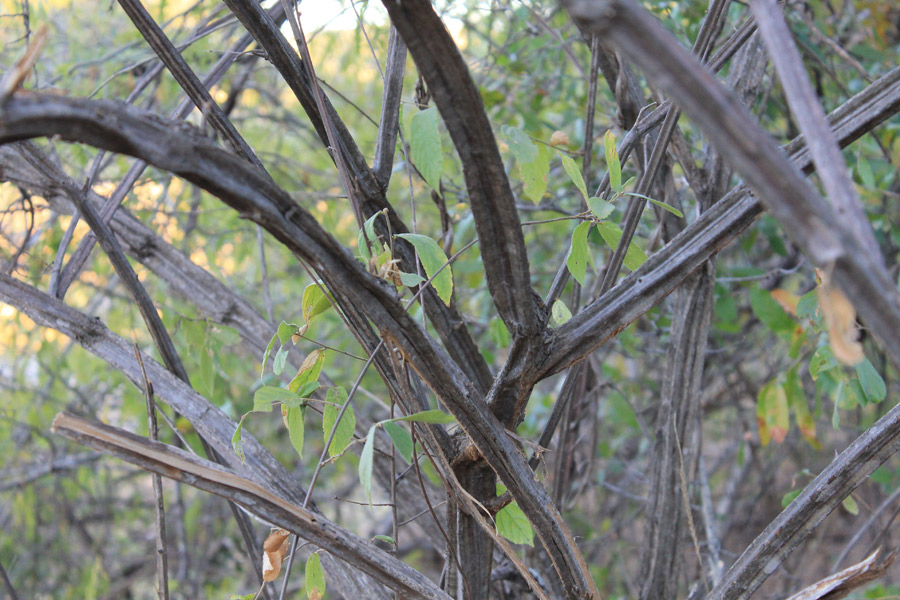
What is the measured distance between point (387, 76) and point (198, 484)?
545 millimetres

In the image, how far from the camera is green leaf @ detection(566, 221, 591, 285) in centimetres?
69

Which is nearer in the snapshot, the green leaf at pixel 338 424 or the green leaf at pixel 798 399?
the green leaf at pixel 338 424

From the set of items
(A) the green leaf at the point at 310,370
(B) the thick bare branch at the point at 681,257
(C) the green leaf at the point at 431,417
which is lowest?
(C) the green leaf at the point at 431,417

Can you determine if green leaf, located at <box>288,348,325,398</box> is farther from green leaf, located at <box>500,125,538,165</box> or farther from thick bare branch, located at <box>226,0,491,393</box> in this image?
green leaf, located at <box>500,125,538,165</box>

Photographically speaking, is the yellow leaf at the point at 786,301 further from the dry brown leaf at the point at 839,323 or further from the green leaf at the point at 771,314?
the dry brown leaf at the point at 839,323

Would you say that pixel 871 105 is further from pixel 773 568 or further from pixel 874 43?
pixel 874 43

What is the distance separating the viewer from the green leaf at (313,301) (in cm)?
71

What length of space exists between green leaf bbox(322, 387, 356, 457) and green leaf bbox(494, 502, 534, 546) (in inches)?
8.8

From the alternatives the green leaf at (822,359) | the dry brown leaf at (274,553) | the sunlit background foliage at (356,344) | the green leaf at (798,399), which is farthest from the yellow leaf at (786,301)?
the dry brown leaf at (274,553)

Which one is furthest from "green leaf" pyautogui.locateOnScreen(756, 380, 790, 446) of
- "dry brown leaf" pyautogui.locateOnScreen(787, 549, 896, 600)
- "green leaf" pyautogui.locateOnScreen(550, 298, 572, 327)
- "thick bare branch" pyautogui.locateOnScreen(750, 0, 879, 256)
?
"thick bare branch" pyautogui.locateOnScreen(750, 0, 879, 256)

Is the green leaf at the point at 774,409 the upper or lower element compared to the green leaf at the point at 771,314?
lower

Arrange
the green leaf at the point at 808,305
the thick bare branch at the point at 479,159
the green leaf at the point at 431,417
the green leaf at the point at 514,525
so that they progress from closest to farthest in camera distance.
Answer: the thick bare branch at the point at 479,159, the green leaf at the point at 431,417, the green leaf at the point at 514,525, the green leaf at the point at 808,305

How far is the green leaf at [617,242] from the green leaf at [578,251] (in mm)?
23

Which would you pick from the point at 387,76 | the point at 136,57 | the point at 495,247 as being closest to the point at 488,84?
the point at 136,57
